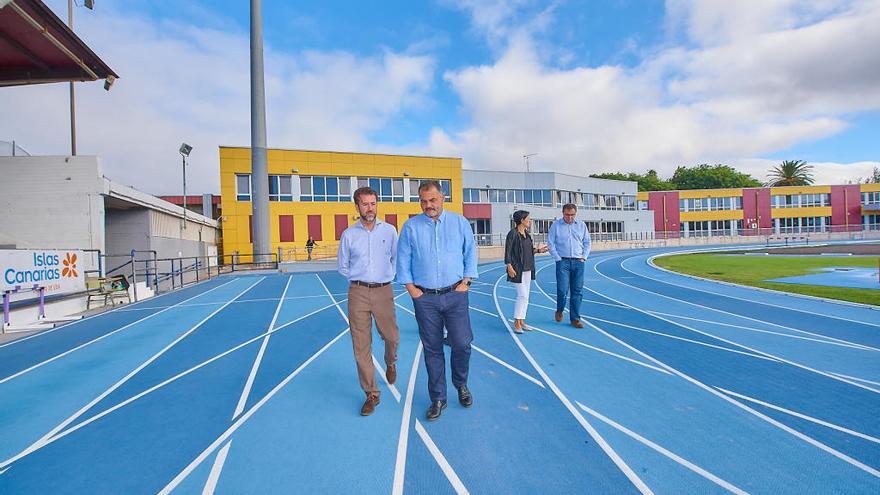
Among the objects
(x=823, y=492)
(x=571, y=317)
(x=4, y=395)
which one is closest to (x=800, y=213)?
(x=571, y=317)

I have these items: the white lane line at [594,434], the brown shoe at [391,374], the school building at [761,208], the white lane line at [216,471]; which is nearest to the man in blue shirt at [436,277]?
the brown shoe at [391,374]

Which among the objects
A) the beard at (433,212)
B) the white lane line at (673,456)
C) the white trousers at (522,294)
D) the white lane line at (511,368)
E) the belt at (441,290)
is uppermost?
the beard at (433,212)

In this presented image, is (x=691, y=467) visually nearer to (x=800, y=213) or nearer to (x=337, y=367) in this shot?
(x=337, y=367)

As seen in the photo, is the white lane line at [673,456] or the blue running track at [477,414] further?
the blue running track at [477,414]

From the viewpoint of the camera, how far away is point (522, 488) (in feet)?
8.26

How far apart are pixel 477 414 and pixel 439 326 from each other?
2.92ft

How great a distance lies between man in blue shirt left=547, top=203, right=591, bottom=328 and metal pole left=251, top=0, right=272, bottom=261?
1930 centimetres

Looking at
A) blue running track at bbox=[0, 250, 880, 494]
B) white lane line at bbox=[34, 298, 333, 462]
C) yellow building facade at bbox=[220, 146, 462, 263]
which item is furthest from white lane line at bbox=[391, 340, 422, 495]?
yellow building facade at bbox=[220, 146, 462, 263]

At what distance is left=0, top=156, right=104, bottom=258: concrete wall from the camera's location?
13133 millimetres

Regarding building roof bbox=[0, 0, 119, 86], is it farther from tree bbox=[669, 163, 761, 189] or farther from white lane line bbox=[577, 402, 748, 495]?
tree bbox=[669, 163, 761, 189]

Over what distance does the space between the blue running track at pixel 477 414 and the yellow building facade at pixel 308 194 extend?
2061cm

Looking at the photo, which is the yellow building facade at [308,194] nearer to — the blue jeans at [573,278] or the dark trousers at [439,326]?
the blue jeans at [573,278]

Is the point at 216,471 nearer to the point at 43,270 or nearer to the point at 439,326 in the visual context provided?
the point at 439,326

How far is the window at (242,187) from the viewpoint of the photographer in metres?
26.5
